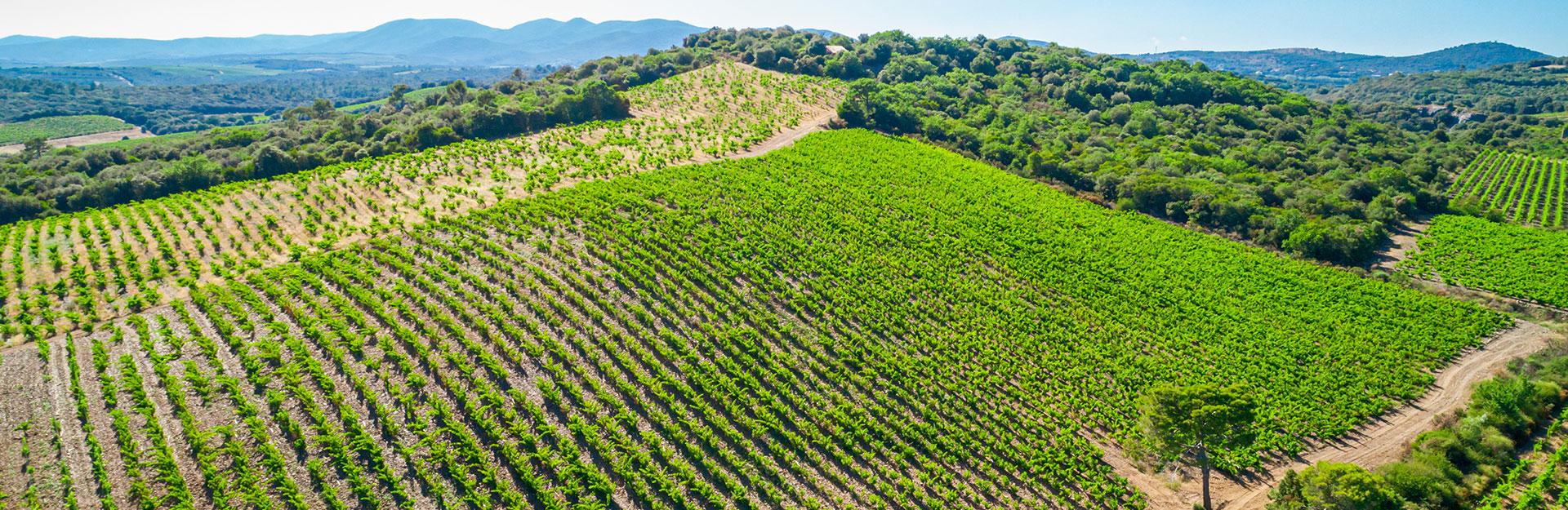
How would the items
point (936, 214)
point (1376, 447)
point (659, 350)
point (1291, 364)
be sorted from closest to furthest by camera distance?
point (1376, 447)
point (659, 350)
point (1291, 364)
point (936, 214)

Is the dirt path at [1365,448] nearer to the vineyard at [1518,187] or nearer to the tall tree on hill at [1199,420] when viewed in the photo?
the tall tree on hill at [1199,420]

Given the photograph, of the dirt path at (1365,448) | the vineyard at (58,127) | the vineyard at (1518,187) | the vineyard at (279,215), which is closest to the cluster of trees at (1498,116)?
the vineyard at (1518,187)

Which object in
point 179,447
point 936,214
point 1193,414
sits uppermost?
point 936,214

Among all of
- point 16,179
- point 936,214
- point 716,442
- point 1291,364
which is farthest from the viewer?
point 936,214

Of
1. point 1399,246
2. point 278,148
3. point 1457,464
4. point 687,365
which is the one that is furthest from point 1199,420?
point 278,148

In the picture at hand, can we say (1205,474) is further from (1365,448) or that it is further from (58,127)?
(58,127)

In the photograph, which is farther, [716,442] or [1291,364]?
[1291,364]

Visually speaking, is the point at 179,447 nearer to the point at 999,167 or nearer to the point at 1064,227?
the point at 1064,227

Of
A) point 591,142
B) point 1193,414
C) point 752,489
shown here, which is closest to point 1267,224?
point 1193,414
